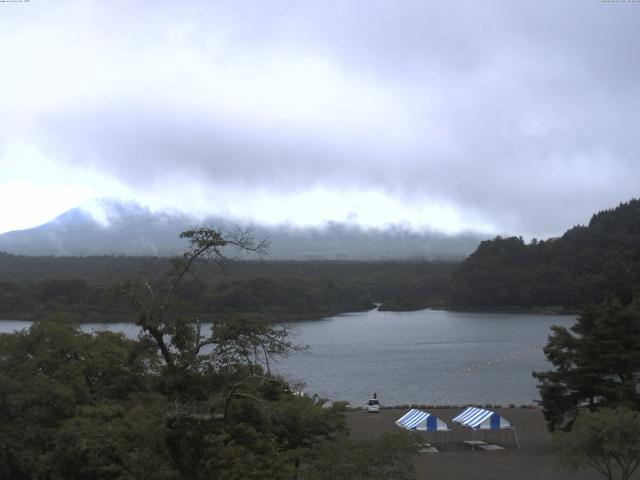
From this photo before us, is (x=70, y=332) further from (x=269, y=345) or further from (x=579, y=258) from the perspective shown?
(x=579, y=258)

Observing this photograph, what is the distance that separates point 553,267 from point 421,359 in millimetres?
42656

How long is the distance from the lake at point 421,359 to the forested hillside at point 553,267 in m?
8.14

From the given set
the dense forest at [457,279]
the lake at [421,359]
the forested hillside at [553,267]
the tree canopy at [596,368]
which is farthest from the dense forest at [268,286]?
the tree canopy at [596,368]

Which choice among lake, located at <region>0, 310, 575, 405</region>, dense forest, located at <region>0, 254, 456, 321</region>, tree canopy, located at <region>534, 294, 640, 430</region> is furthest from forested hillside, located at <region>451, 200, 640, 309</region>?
tree canopy, located at <region>534, 294, 640, 430</region>

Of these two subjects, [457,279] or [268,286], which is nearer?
[268,286]

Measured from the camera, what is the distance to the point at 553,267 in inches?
3093

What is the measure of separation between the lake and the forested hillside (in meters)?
8.14

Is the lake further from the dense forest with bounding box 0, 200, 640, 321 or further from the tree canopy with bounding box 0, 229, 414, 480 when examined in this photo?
the dense forest with bounding box 0, 200, 640, 321

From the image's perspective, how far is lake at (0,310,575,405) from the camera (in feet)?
97.4

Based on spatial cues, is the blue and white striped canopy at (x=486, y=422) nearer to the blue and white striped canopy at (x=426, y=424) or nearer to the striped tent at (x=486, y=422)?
the striped tent at (x=486, y=422)

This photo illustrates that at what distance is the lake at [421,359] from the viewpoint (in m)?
29.7

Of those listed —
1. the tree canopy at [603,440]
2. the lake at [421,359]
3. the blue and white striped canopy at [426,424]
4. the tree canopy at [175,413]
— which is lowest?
the lake at [421,359]

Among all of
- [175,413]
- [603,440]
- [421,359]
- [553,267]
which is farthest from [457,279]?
[175,413]

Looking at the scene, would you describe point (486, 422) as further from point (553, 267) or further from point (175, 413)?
point (553, 267)
